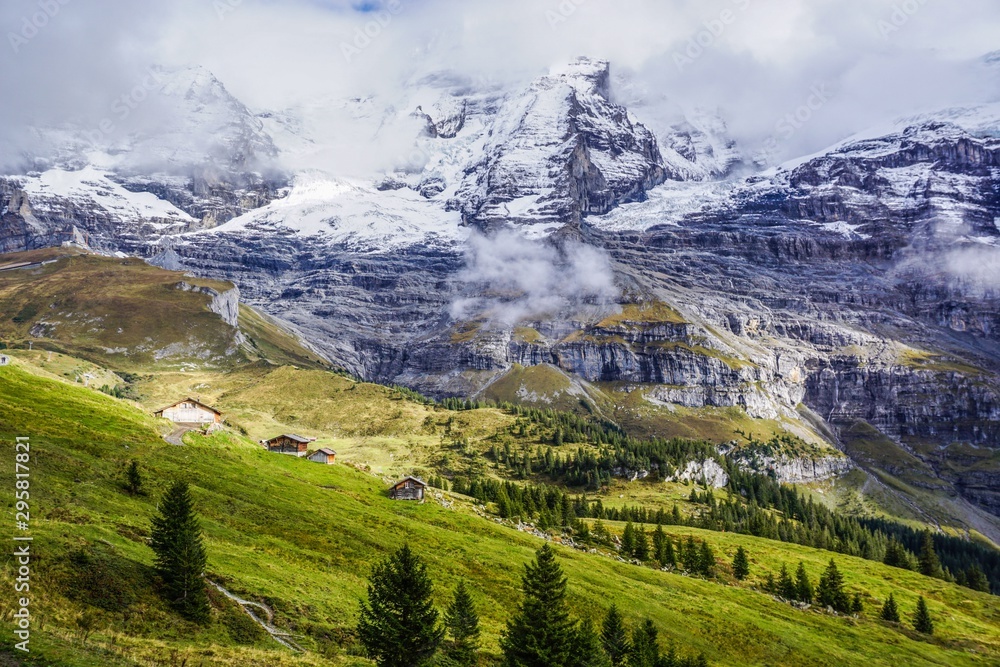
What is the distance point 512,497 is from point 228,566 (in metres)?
96.2

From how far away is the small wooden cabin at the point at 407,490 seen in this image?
103500mm

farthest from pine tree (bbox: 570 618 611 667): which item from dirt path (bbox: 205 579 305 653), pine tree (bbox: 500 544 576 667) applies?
dirt path (bbox: 205 579 305 653)

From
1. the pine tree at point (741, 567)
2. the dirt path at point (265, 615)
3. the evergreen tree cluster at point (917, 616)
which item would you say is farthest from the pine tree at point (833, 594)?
the dirt path at point (265, 615)

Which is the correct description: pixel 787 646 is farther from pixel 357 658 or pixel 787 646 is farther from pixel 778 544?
pixel 778 544

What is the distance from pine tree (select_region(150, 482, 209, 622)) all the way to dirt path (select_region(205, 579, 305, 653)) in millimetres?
2217

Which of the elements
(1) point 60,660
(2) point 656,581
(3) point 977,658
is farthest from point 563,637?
(3) point 977,658

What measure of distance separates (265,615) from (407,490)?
62014mm

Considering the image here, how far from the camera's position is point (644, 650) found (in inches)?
2021

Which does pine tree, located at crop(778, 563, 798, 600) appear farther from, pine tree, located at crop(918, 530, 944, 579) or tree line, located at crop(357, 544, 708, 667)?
pine tree, located at crop(918, 530, 944, 579)

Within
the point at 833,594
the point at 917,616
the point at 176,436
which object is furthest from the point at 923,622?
the point at 176,436

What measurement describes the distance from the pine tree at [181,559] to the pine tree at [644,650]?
28.9 metres

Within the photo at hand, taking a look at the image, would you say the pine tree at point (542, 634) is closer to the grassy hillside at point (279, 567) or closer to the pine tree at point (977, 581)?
the grassy hillside at point (279, 567)

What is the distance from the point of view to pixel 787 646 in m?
76.1

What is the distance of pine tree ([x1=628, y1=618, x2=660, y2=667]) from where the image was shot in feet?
163
